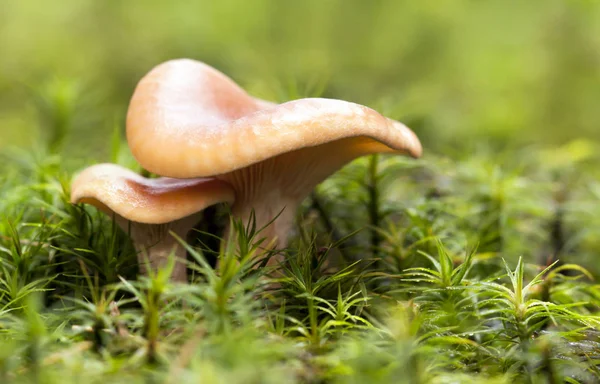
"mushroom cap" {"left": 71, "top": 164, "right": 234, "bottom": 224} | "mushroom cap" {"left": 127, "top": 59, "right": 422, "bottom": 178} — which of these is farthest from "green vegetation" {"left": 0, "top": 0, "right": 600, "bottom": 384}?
"mushroom cap" {"left": 127, "top": 59, "right": 422, "bottom": 178}

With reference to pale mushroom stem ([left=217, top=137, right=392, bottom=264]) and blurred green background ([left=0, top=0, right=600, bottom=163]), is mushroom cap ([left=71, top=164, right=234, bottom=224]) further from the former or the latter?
blurred green background ([left=0, top=0, right=600, bottom=163])

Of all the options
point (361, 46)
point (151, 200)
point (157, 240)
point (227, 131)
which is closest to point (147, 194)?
point (151, 200)

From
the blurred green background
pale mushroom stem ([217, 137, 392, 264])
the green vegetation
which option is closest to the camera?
the green vegetation

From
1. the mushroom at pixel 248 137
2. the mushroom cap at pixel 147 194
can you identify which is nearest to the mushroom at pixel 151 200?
the mushroom cap at pixel 147 194

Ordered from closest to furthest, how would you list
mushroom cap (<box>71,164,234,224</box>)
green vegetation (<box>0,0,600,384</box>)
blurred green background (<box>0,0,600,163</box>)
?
green vegetation (<box>0,0,600,384</box>) → mushroom cap (<box>71,164,234,224</box>) → blurred green background (<box>0,0,600,163</box>)

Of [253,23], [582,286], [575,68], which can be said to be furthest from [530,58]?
[582,286]

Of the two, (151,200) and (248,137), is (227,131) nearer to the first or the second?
(248,137)
